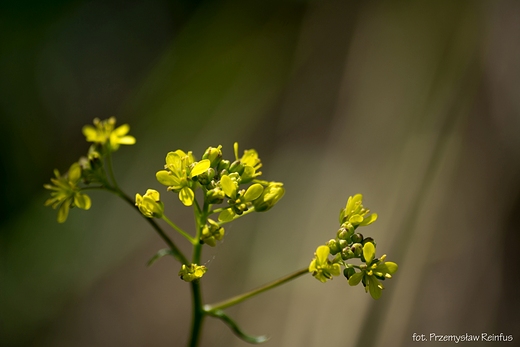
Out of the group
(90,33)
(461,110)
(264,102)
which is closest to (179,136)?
(264,102)

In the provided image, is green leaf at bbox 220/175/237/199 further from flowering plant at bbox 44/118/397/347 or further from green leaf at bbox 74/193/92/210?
green leaf at bbox 74/193/92/210

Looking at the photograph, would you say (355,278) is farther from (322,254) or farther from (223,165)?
(223,165)

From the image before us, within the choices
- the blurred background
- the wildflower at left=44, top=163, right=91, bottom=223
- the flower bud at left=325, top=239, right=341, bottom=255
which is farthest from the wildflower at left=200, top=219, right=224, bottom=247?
the blurred background

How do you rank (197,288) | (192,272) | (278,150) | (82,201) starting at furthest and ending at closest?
(278,150)
(82,201)
(197,288)
(192,272)

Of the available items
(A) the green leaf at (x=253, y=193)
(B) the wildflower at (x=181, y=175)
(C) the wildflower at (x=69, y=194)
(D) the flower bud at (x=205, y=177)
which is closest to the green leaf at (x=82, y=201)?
(C) the wildflower at (x=69, y=194)

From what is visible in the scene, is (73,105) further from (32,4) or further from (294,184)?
(294,184)

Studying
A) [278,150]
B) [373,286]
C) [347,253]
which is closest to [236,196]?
[347,253]
